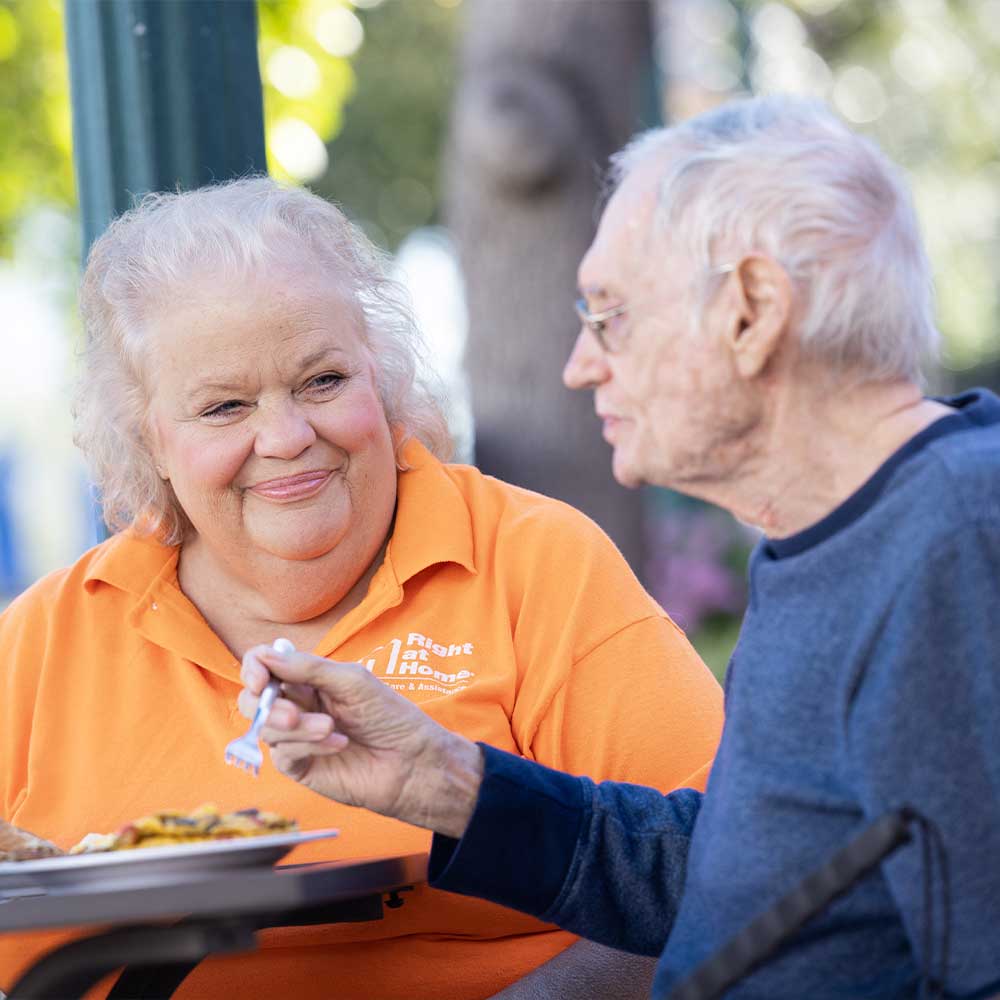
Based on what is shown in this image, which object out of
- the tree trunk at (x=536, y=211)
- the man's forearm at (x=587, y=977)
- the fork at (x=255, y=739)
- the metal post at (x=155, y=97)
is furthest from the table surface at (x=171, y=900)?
the tree trunk at (x=536, y=211)

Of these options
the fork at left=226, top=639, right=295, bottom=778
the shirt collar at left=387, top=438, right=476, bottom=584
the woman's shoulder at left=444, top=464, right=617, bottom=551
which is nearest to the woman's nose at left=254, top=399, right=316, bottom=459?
the shirt collar at left=387, top=438, right=476, bottom=584

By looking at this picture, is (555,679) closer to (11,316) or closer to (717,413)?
(717,413)

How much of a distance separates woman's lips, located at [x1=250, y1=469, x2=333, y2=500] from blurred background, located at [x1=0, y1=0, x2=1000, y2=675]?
619mm

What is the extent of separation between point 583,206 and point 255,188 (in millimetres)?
4080

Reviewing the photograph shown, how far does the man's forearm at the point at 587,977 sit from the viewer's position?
8.20 ft

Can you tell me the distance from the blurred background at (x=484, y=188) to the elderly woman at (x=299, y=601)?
38cm

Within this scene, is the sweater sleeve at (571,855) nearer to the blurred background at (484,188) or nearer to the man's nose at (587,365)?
the man's nose at (587,365)

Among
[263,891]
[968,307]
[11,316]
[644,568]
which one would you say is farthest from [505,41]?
[968,307]

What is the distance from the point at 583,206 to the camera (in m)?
6.99

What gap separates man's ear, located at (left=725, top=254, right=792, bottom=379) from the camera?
1858mm

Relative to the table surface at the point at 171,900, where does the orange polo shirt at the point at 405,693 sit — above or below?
below

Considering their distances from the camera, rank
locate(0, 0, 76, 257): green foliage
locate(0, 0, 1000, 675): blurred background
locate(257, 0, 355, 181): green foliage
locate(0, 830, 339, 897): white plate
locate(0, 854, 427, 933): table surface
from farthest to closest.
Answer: locate(0, 0, 76, 257): green foliage, locate(0, 0, 1000, 675): blurred background, locate(257, 0, 355, 181): green foliage, locate(0, 830, 339, 897): white plate, locate(0, 854, 427, 933): table surface

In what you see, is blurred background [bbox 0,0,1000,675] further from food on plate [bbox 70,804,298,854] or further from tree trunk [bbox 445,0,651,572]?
food on plate [bbox 70,804,298,854]

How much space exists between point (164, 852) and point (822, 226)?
3.42 ft
